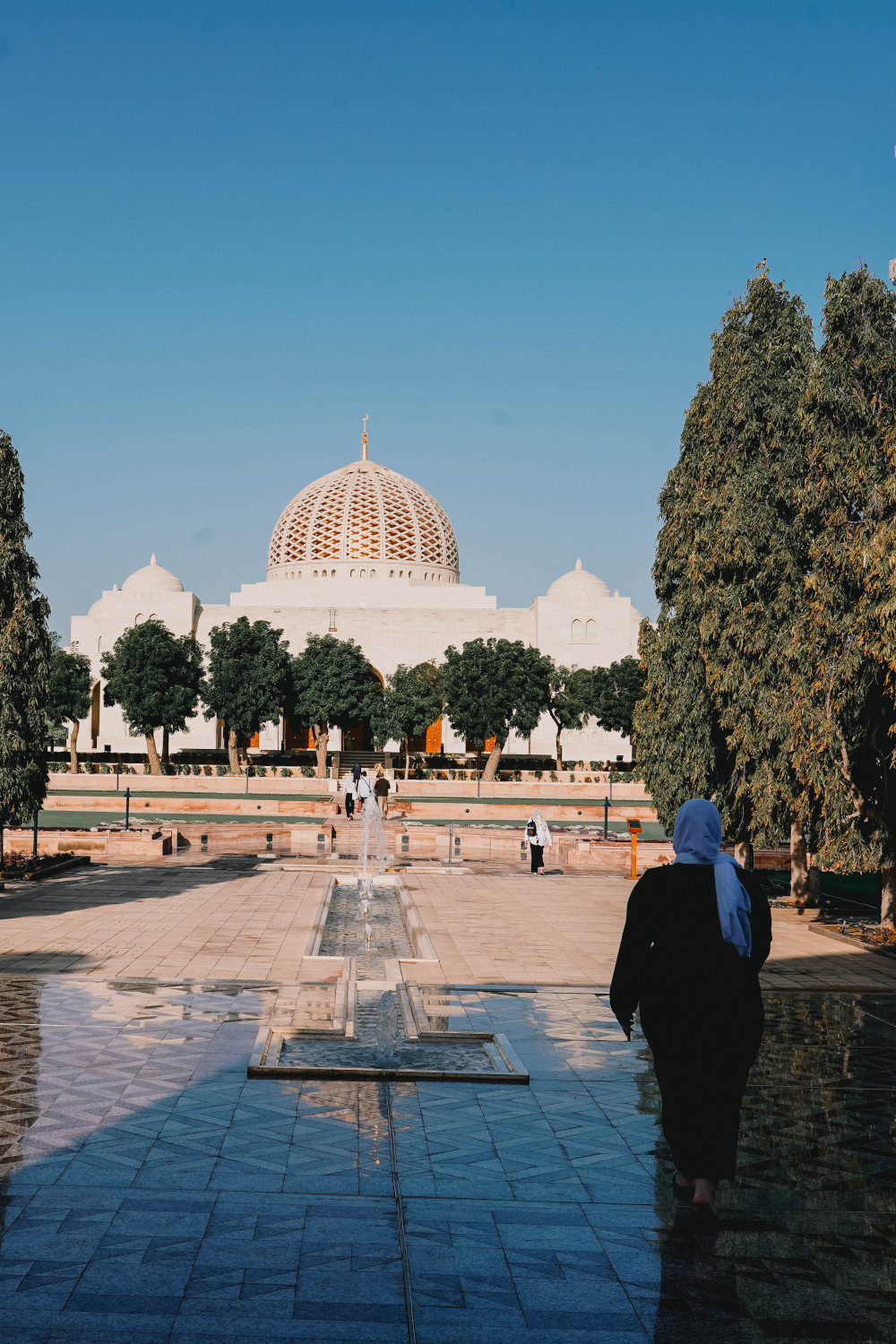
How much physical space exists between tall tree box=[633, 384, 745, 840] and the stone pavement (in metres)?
1.61

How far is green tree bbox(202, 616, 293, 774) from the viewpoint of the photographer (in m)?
40.3

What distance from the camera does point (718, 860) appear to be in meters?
4.09

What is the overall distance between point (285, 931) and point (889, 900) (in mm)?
5711

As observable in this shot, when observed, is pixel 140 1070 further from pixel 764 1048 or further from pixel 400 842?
pixel 400 842

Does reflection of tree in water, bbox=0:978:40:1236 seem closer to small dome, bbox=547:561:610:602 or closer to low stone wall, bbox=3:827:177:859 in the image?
low stone wall, bbox=3:827:177:859

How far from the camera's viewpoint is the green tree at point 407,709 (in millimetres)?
42156

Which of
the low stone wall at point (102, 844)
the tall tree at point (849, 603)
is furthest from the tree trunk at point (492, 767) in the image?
the tall tree at point (849, 603)

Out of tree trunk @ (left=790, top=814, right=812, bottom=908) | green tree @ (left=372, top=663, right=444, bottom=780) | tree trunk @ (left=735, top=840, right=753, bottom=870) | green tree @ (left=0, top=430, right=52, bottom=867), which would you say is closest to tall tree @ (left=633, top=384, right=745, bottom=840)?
tree trunk @ (left=735, top=840, right=753, bottom=870)

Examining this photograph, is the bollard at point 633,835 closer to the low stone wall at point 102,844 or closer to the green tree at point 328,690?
the low stone wall at point 102,844

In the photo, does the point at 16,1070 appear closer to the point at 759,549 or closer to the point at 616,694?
the point at 759,549

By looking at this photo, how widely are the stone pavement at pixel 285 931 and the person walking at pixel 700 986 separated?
4523 mm

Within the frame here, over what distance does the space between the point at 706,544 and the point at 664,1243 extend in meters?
11.0

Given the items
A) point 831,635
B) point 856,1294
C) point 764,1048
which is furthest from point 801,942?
point 856,1294

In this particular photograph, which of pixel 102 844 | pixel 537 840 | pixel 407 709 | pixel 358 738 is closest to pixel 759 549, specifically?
pixel 537 840
